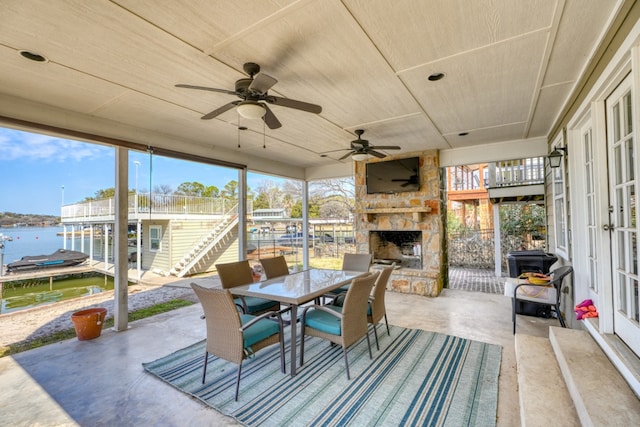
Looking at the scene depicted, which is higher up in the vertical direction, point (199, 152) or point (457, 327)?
point (199, 152)

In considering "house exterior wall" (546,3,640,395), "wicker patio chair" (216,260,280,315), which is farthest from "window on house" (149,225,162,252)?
"house exterior wall" (546,3,640,395)

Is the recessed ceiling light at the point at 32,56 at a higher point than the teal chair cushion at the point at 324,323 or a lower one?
higher

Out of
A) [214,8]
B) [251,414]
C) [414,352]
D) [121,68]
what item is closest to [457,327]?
[414,352]

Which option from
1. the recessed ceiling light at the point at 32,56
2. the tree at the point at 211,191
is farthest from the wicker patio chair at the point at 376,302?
the tree at the point at 211,191

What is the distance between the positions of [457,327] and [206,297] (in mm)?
3095

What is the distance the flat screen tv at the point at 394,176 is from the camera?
5438 mm

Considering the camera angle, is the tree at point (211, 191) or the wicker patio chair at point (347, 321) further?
the tree at point (211, 191)

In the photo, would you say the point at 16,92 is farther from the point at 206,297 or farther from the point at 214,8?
the point at 206,297

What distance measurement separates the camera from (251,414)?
2.05 metres

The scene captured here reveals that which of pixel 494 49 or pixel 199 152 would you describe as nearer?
pixel 494 49

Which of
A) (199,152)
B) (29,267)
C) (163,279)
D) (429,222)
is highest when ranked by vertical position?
(199,152)

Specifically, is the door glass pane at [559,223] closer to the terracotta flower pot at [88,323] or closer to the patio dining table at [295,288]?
the patio dining table at [295,288]

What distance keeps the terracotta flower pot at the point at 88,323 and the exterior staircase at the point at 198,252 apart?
4024mm

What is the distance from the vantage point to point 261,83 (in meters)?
2.05
